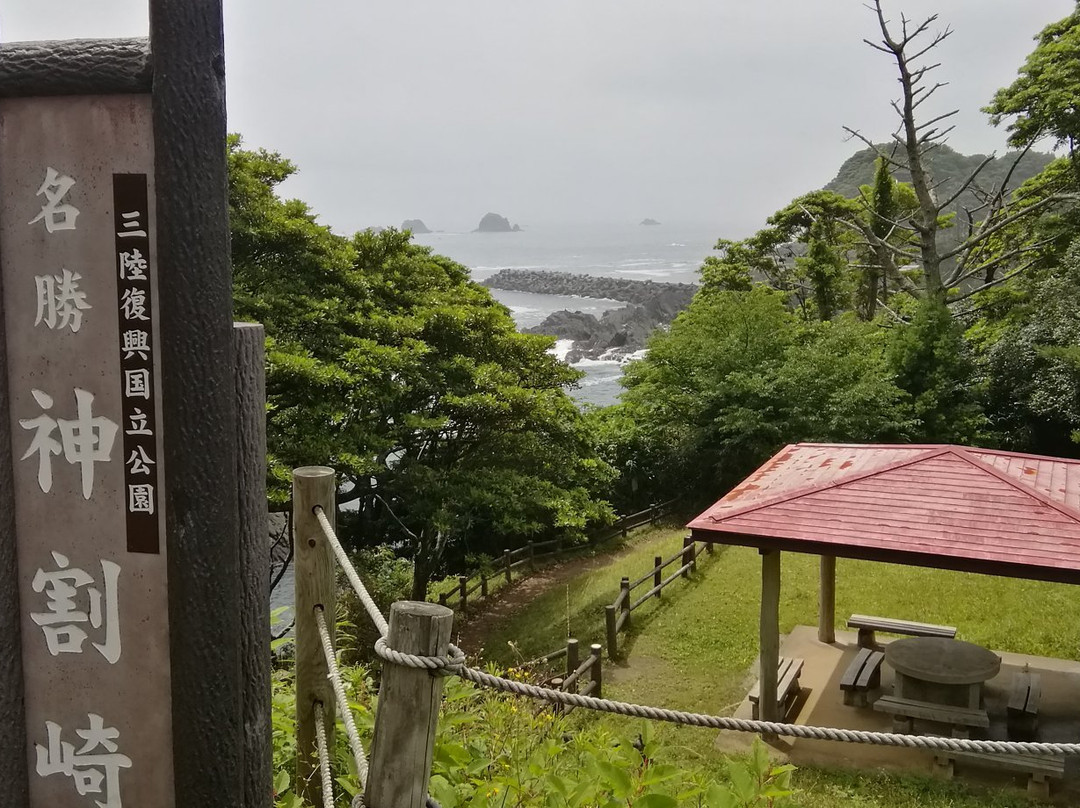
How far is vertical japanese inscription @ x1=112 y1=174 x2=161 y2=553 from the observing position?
202 cm

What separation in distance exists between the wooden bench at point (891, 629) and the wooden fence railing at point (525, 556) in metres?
6.55

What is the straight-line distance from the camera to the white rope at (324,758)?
6.31 feet

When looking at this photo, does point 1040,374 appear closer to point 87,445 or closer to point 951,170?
point 87,445

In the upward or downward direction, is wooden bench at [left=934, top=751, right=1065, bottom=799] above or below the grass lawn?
above

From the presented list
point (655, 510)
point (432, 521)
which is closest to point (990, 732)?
point (432, 521)

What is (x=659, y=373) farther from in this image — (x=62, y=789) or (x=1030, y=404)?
→ (x=62, y=789)

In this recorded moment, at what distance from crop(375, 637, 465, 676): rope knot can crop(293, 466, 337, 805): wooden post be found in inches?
46.1

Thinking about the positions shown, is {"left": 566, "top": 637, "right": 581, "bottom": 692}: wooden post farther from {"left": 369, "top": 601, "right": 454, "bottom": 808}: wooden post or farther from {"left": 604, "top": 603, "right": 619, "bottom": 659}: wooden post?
{"left": 369, "top": 601, "right": 454, "bottom": 808}: wooden post

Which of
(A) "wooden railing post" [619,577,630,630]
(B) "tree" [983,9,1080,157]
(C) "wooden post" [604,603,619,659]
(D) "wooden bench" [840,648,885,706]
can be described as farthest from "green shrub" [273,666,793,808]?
(B) "tree" [983,9,1080,157]

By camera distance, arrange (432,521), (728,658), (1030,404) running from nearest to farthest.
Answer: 1. (728,658)
2. (432,521)
3. (1030,404)

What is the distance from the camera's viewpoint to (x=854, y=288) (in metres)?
32.8

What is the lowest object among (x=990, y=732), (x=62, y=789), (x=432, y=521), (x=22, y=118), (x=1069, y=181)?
(x=990, y=732)

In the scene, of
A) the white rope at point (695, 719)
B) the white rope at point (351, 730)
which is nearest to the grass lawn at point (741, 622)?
the white rope at point (695, 719)

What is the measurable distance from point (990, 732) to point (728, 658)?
3478 mm
